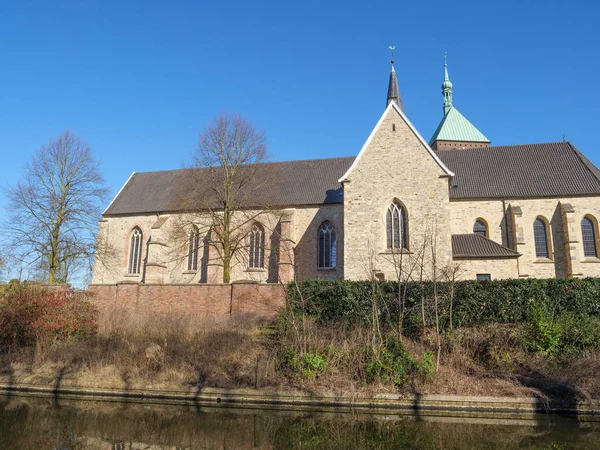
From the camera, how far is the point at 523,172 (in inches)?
1172

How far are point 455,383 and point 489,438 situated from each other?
164 inches

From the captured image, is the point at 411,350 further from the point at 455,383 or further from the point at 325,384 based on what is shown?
the point at 325,384

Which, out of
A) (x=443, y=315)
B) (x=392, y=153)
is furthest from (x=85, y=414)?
(x=392, y=153)

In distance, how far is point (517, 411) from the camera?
13.3m

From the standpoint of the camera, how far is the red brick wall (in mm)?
20578

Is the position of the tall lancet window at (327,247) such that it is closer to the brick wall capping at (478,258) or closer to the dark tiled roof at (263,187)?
the dark tiled roof at (263,187)

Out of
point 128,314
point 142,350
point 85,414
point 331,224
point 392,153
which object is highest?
point 392,153

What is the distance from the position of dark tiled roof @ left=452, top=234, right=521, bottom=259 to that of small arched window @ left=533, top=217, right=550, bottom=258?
4.63m

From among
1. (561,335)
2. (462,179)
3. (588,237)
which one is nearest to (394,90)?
(462,179)

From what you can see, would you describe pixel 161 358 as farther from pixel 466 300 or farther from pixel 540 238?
pixel 540 238

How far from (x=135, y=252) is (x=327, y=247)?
14360 mm

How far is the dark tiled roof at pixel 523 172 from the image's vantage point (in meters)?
27.8

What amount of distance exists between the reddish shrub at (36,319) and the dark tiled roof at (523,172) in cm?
2169

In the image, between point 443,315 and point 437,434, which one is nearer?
point 437,434
